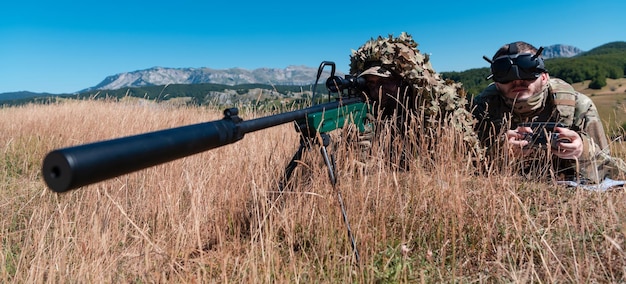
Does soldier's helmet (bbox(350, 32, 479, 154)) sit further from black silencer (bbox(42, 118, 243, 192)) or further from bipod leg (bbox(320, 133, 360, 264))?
black silencer (bbox(42, 118, 243, 192))

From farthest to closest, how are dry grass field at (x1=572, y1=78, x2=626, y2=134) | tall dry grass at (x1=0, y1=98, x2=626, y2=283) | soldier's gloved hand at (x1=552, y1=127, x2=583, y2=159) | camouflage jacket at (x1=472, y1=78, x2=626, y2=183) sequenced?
dry grass field at (x1=572, y1=78, x2=626, y2=134)
camouflage jacket at (x1=472, y1=78, x2=626, y2=183)
soldier's gloved hand at (x1=552, y1=127, x2=583, y2=159)
tall dry grass at (x1=0, y1=98, x2=626, y2=283)

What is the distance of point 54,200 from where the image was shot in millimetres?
3844

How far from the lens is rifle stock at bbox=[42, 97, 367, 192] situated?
1.16m

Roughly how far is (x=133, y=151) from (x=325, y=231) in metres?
1.69

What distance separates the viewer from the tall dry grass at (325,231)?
229cm

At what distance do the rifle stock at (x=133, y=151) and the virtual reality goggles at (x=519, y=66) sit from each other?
2.61 meters

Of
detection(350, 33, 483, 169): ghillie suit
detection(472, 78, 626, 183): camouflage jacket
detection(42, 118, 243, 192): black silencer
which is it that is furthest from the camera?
detection(350, 33, 483, 169): ghillie suit

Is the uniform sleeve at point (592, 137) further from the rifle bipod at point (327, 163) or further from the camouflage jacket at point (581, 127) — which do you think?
the rifle bipod at point (327, 163)

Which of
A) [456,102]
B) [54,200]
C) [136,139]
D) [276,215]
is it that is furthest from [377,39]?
[54,200]

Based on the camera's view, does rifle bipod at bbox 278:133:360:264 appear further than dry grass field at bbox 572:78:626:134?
No

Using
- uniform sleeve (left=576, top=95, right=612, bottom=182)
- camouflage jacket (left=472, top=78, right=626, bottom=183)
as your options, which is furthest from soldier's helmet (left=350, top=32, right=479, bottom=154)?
uniform sleeve (left=576, top=95, right=612, bottom=182)

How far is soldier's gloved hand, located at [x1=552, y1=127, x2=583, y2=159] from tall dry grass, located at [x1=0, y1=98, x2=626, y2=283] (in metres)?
0.36

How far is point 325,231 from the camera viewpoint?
2.71 meters

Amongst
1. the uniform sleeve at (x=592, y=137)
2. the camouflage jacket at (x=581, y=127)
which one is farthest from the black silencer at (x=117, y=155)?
the uniform sleeve at (x=592, y=137)
